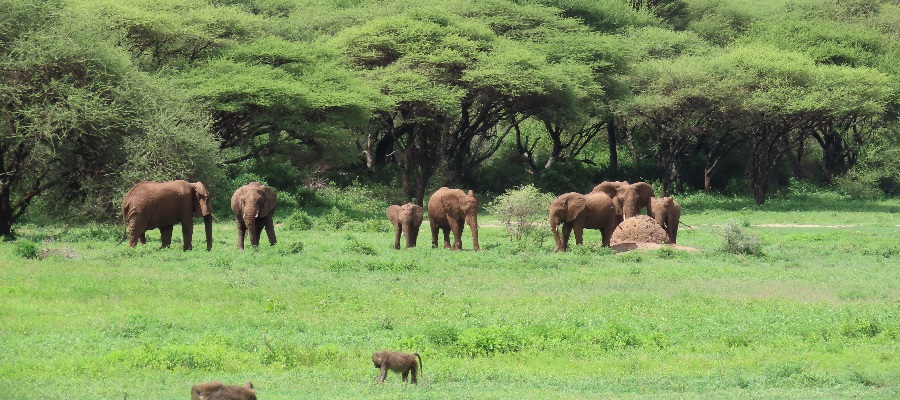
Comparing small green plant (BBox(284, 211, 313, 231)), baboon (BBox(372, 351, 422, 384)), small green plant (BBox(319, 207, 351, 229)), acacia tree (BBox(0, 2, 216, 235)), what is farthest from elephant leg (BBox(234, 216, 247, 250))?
baboon (BBox(372, 351, 422, 384))

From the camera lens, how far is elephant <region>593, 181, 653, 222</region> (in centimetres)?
3522

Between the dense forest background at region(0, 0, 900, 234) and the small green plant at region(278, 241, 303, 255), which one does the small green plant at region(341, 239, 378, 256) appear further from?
the dense forest background at region(0, 0, 900, 234)

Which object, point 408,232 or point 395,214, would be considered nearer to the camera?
point 408,232

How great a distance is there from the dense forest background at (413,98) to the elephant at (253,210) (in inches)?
198

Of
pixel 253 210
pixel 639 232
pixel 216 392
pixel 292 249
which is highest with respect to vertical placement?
pixel 253 210

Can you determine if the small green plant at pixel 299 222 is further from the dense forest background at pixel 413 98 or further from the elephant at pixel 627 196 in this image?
the elephant at pixel 627 196

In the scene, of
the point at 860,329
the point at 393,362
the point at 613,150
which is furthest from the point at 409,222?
the point at 613,150

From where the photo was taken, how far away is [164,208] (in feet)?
91.5

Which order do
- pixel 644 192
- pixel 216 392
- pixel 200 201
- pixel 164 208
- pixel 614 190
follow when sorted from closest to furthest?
pixel 216 392 → pixel 164 208 → pixel 200 201 → pixel 614 190 → pixel 644 192

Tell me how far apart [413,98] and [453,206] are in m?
18.8

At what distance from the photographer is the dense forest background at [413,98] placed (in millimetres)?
33750

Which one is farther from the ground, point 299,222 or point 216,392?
point 216,392

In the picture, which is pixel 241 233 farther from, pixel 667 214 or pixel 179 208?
pixel 667 214

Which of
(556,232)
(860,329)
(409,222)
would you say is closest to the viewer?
(860,329)
